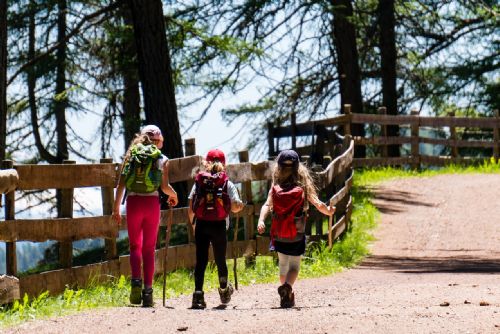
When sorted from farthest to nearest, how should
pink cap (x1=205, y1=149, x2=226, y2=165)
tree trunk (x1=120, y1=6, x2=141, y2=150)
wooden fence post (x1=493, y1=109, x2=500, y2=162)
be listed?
wooden fence post (x1=493, y1=109, x2=500, y2=162)
tree trunk (x1=120, y1=6, x2=141, y2=150)
pink cap (x1=205, y1=149, x2=226, y2=165)

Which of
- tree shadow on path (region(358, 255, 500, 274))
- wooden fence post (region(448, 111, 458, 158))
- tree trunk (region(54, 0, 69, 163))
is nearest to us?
tree shadow on path (region(358, 255, 500, 274))

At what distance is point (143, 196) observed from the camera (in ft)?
29.1

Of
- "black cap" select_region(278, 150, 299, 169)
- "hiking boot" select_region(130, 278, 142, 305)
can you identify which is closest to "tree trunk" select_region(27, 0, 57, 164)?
"hiking boot" select_region(130, 278, 142, 305)

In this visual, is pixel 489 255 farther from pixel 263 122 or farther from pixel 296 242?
pixel 263 122

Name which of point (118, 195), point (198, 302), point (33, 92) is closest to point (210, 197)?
point (118, 195)

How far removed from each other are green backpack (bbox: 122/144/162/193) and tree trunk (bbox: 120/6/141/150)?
9592mm

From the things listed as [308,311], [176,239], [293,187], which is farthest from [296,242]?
[176,239]

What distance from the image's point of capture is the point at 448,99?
28.2 meters

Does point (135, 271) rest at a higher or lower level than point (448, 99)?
lower

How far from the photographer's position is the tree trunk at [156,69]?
15.1 m

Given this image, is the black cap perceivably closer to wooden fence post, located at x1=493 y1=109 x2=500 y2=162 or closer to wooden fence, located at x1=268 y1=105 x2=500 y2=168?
wooden fence, located at x1=268 y1=105 x2=500 y2=168

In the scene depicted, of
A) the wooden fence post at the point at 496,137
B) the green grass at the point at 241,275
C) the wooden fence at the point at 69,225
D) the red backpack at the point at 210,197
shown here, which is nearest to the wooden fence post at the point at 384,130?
the green grass at the point at 241,275

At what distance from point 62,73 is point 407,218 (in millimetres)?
8980

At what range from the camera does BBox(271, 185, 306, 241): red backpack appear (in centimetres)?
906
